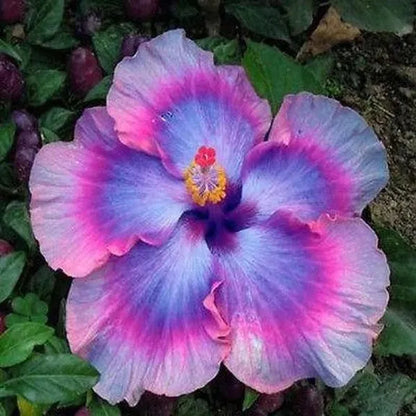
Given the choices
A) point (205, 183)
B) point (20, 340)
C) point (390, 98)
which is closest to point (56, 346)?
point (20, 340)

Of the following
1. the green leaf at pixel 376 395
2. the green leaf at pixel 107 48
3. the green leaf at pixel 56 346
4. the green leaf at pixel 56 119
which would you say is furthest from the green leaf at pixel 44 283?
the green leaf at pixel 376 395

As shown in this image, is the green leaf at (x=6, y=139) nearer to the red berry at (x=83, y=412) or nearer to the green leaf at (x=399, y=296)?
the red berry at (x=83, y=412)

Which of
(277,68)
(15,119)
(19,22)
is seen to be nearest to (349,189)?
(277,68)

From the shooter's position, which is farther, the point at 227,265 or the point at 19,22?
the point at 19,22

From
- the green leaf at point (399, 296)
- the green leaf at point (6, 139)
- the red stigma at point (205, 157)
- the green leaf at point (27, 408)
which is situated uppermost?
the red stigma at point (205, 157)

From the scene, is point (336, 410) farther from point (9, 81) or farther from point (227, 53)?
point (9, 81)

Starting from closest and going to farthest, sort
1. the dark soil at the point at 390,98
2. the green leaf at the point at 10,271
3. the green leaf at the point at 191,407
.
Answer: the green leaf at the point at 10,271, the green leaf at the point at 191,407, the dark soil at the point at 390,98

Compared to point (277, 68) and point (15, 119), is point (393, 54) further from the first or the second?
point (15, 119)
